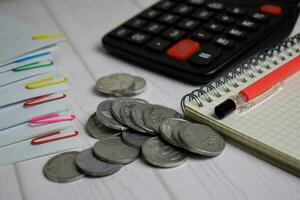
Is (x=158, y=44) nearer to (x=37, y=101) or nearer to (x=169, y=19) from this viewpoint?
(x=169, y=19)

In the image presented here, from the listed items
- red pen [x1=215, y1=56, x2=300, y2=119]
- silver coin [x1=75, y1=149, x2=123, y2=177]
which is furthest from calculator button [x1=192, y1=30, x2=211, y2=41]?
silver coin [x1=75, y1=149, x2=123, y2=177]

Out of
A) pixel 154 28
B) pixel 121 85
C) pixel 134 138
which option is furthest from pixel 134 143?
pixel 154 28

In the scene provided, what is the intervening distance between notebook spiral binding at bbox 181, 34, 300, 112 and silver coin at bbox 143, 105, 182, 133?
0.05 ft

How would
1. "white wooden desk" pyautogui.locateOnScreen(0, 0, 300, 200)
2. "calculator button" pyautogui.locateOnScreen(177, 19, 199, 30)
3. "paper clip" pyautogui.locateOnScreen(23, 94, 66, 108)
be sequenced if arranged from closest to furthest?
"white wooden desk" pyautogui.locateOnScreen(0, 0, 300, 200)
"paper clip" pyautogui.locateOnScreen(23, 94, 66, 108)
"calculator button" pyautogui.locateOnScreen(177, 19, 199, 30)

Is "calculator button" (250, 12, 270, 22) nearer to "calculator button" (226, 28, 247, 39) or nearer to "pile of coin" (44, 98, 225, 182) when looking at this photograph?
"calculator button" (226, 28, 247, 39)

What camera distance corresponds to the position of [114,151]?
1.39ft

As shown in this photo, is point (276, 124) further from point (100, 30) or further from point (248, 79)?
point (100, 30)

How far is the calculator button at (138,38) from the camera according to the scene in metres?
0.57

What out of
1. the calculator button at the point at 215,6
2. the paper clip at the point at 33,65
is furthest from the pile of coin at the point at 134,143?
the calculator button at the point at 215,6

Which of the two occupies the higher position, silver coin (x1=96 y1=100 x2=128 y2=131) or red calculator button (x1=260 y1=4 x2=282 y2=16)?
red calculator button (x1=260 y1=4 x2=282 y2=16)

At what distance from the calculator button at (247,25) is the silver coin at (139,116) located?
0.18 m

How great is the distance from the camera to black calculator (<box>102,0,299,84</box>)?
0.53m

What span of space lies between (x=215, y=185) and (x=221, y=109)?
0.27 ft

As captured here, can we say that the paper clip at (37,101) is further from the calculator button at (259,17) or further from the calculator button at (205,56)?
the calculator button at (259,17)
